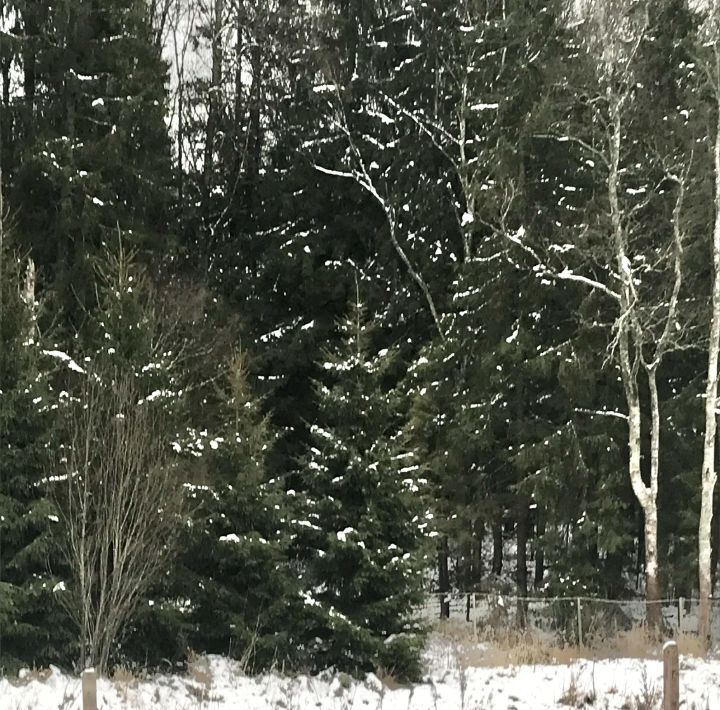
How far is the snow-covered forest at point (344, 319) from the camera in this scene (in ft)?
38.0

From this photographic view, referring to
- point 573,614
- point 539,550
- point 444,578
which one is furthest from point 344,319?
point 444,578

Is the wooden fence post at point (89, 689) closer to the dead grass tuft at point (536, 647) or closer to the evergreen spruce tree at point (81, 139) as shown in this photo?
the dead grass tuft at point (536, 647)

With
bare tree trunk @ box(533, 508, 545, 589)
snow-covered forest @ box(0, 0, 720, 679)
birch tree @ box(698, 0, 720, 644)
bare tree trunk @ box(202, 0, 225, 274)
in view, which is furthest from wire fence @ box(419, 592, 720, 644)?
bare tree trunk @ box(202, 0, 225, 274)

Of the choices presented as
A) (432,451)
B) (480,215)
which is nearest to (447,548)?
(432,451)

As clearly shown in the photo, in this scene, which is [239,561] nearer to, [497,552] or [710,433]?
[710,433]

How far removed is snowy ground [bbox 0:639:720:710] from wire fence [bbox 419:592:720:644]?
2.51 metres

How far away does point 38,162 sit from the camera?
18.5 metres

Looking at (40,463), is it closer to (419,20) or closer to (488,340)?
(488,340)

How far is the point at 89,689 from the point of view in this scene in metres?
6.71

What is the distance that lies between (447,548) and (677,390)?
6.47 meters

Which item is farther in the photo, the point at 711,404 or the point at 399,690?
the point at 711,404

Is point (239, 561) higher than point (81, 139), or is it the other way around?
point (81, 139)

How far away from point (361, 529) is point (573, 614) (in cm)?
725

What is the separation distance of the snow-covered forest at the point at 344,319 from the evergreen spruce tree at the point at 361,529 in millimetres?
47
